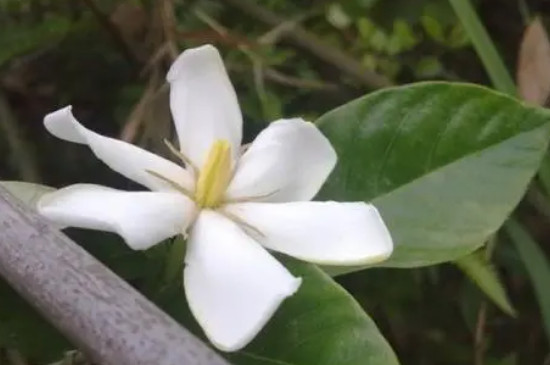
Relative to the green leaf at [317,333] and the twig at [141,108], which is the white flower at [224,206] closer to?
the green leaf at [317,333]

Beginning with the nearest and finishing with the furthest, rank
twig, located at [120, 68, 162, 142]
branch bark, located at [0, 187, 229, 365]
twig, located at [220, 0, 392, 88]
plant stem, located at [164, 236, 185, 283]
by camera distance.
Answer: branch bark, located at [0, 187, 229, 365] → plant stem, located at [164, 236, 185, 283] → twig, located at [120, 68, 162, 142] → twig, located at [220, 0, 392, 88]

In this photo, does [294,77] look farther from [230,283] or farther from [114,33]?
[230,283]

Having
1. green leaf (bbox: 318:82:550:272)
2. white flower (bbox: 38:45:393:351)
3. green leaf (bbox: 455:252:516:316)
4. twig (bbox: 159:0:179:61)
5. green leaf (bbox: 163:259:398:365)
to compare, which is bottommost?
green leaf (bbox: 455:252:516:316)

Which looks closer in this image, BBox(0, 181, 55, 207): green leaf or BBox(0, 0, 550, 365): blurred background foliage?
BBox(0, 181, 55, 207): green leaf

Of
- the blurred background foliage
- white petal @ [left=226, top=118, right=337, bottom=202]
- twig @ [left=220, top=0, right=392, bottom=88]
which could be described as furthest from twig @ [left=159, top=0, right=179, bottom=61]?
white petal @ [left=226, top=118, right=337, bottom=202]

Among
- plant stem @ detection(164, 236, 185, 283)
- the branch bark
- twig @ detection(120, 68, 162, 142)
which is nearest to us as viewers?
the branch bark

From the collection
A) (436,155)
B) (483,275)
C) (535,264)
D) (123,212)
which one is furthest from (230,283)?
(535,264)

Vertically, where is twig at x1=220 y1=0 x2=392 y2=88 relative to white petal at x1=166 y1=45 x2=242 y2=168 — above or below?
below

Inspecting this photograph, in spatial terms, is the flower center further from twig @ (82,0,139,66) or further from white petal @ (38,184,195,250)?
twig @ (82,0,139,66)
